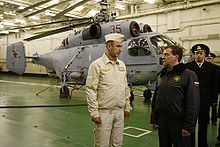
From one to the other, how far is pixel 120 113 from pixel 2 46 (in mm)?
26719

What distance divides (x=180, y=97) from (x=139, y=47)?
516 centimetres

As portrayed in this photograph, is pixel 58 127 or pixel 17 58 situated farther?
pixel 17 58

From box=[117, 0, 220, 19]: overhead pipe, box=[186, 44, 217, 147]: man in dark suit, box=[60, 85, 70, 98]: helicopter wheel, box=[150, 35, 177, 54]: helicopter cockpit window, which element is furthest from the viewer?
box=[117, 0, 220, 19]: overhead pipe

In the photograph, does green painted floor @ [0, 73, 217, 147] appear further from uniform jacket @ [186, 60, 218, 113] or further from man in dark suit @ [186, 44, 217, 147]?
uniform jacket @ [186, 60, 218, 113]

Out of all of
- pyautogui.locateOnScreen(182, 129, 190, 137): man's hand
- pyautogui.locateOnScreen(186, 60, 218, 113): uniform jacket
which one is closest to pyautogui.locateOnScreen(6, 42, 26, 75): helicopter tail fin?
pyautogui.locateOnScreen(186, 60, 218, 113): uniform jacket

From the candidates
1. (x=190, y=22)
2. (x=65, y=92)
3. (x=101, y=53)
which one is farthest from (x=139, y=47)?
(x=190, y=22)

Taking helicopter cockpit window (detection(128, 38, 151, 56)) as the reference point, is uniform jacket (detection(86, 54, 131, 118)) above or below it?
below

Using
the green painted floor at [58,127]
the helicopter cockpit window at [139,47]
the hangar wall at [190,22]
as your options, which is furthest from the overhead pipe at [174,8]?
the green painted floor at [58,127]

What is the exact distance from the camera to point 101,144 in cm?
298

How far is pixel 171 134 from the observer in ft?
9.04

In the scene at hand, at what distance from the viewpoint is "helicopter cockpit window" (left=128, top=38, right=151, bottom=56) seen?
7615 mm

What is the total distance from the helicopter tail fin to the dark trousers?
27.2 feet

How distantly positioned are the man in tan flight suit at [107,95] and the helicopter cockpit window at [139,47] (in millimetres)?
4648

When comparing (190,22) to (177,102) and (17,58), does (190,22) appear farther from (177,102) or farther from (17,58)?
(177,102)
